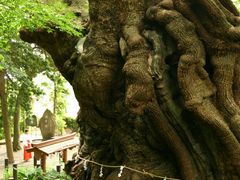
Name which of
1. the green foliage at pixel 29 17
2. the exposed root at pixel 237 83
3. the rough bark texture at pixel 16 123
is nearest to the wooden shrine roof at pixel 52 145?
the rough bark texture at pixel 16 123

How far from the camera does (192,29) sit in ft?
12.7

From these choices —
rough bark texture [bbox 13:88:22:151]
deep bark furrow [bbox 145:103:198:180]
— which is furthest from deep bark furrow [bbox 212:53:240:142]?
rough bark texture [bbox 13:88:22:151]

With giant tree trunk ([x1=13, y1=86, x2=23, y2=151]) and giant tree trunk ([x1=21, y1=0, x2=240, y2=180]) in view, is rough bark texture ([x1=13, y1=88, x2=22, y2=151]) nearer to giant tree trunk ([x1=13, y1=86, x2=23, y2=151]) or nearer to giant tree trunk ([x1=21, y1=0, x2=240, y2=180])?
giant tree trunk ([x1=13, y1=86, x2=23, y2=151])

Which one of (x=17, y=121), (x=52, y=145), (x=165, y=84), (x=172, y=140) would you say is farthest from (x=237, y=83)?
(x=17, y=121)

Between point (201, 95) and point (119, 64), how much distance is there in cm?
118

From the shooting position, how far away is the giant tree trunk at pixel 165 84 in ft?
12.0

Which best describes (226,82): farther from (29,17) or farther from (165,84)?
(29,17)

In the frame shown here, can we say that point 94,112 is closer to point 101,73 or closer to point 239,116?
point 101,73

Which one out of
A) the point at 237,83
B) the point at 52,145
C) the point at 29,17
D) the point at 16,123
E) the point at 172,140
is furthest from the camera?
the point at 16,123

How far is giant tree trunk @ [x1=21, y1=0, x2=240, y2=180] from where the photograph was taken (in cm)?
366

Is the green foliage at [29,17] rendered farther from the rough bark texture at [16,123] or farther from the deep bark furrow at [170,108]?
the rough bark texture at [16,123]

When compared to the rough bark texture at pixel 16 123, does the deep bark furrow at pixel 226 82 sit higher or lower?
higher

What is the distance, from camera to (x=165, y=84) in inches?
151

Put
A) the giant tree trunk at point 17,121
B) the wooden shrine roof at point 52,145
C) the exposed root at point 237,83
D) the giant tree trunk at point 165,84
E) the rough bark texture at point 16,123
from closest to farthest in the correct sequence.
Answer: the giant tree trunk at point 165,84 → the exposed root at point 237,83 → the wooden shrine roof at point 52,145 → the giant tree trunk at point 17,121 → the rough bark texture at point 16,123
